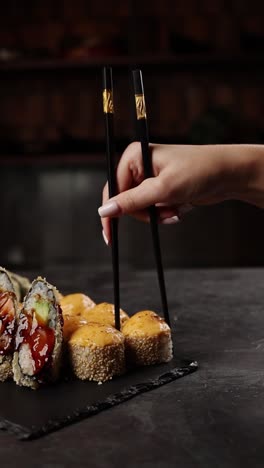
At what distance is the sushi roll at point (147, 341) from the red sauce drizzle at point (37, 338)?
16 centimetres

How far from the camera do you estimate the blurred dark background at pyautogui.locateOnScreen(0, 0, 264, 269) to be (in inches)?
145

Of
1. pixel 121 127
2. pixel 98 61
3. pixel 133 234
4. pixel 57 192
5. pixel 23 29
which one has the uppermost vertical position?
pixel 23 29

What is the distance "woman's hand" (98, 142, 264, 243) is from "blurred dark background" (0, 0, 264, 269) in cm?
221

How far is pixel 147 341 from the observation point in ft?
3.99

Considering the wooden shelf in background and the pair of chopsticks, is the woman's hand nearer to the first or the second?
the pair of chopsticks

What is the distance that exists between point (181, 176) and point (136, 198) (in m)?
0.10

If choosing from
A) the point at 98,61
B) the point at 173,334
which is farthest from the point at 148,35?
the point at 173,334

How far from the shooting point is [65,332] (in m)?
1.20

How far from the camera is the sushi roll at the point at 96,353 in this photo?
1.14 m

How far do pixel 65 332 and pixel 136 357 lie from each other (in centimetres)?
14

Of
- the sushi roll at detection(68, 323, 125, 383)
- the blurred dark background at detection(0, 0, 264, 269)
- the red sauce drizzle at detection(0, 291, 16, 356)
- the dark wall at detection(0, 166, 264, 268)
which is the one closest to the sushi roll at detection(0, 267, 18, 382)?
the red sauce drizzle at detection(0, 291, 16, 356)

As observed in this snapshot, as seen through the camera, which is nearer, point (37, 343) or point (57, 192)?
point (37, 343)

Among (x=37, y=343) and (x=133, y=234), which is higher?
(x=133, y=234)

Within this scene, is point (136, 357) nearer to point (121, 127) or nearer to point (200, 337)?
point (200, 337)
